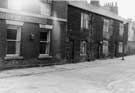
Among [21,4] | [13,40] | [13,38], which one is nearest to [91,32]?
[21,4]

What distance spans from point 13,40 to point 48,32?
3768mm

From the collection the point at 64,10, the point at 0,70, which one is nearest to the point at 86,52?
the point at 64,10

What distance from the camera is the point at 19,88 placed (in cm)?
903

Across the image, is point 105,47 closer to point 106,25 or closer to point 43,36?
point 106,25

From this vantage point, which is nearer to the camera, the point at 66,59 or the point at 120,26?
the point at 66,59

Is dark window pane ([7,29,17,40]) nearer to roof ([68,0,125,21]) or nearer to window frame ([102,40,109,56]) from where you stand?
roof ([68,0,125,21])

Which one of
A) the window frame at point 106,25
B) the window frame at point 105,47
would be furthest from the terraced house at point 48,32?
the window frame at point 105,47

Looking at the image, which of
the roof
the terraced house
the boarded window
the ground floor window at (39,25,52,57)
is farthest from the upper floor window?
the roof

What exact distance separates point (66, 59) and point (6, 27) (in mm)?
7601

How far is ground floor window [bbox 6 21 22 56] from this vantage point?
14930 mm

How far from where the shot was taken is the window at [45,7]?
17766mm

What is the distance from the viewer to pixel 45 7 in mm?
18109

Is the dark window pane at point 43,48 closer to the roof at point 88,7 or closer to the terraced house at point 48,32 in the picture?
the terraced house at point 48,32

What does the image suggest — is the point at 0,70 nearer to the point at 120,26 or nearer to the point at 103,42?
the point at 103,42
